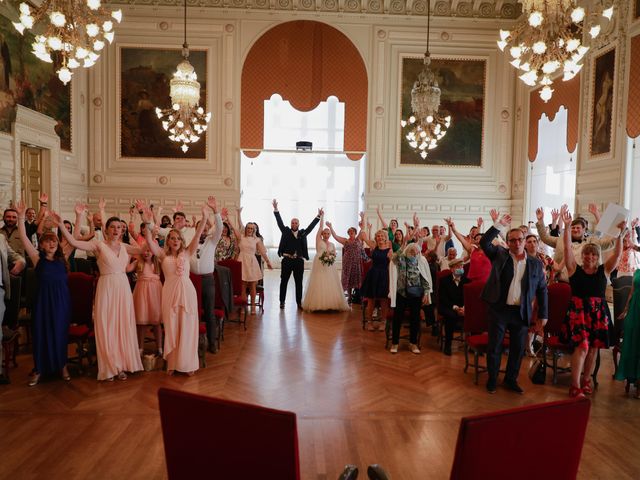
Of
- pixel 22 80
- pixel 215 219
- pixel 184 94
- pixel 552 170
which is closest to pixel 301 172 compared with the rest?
pixel 184 94

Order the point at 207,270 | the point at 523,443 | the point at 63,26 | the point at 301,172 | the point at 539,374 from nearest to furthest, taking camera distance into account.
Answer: the point at 523,443, the point at 63,26, the point at 539,374, the point at 207,270, the point at 301,172

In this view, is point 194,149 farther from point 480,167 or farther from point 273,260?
point 480,167

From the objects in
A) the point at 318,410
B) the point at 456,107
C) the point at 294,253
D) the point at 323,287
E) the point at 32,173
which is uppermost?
the point at 456,107

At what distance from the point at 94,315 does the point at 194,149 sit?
994 cm

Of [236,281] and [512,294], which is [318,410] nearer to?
[512,294]

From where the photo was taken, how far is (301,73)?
14297 mm

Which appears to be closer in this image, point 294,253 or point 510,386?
point 510,386

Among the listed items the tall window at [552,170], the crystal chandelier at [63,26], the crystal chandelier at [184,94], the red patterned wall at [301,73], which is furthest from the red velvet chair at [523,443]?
the red patterned wall at [301,73]

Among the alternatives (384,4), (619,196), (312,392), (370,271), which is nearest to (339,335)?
(370,271)

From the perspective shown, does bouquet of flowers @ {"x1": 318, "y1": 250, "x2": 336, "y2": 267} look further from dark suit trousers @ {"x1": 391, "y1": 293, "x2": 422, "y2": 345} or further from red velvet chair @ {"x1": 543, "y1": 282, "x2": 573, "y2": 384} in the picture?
red velvet chair @ {"x1": 543, "y1": 282, "x2": 573, "y2": 384}

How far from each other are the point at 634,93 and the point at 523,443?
9782 mm

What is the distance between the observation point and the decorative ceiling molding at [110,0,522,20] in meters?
14.1

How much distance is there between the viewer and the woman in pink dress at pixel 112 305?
5.10 metres

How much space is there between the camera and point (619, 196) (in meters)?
9.71
